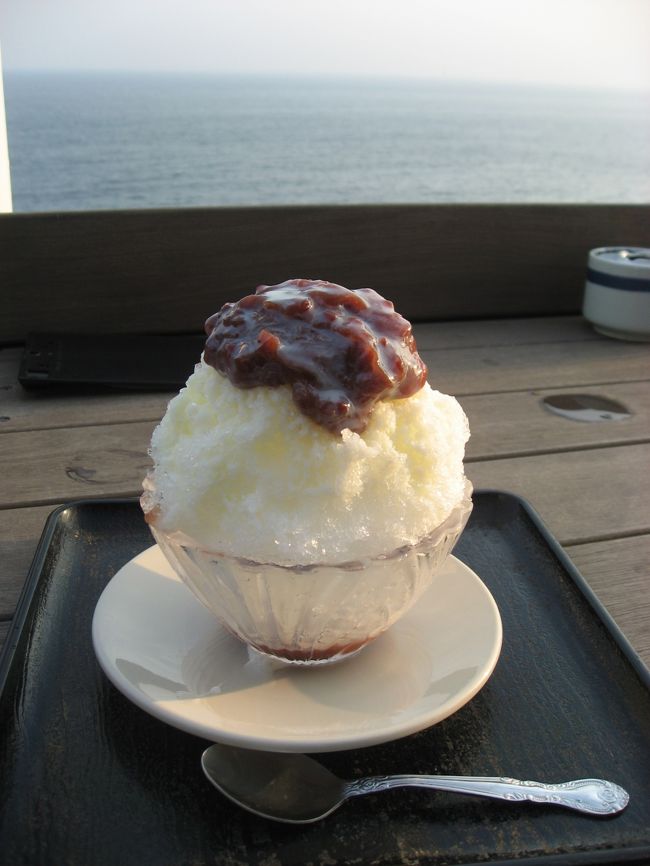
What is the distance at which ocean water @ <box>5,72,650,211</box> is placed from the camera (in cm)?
808

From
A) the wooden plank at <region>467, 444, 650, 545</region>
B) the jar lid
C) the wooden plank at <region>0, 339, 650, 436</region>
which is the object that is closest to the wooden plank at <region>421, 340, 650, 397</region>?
the wooden plank at <region>0, 339, 650, 436</region>

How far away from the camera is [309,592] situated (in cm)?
57

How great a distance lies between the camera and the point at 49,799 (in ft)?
1.66

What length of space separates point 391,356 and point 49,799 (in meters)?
0.38

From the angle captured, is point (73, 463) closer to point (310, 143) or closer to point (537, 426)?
point (537, 426)

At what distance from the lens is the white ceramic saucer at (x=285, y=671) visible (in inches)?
21.0

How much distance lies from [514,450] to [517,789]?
26.7 inches

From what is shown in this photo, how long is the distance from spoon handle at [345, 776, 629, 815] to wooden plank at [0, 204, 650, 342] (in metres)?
1.26

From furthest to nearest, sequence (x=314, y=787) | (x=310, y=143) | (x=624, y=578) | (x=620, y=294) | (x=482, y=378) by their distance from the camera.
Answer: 1. (x=310, y=143)
2. (x=620, y=294)
3. (x=482, y=378)
4. (x=624, y=578)
5. (x=314, y=787)

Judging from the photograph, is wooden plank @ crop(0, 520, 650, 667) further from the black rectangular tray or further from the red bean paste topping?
the red bean paste topping

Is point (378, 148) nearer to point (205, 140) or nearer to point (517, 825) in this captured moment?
point (205, 140)

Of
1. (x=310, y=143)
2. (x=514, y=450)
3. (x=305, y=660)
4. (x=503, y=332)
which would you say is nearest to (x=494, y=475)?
(x=514, y=450)

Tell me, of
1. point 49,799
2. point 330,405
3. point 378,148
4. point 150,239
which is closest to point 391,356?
point 330,405

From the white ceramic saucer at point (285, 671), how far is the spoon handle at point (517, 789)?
0.09 ft
